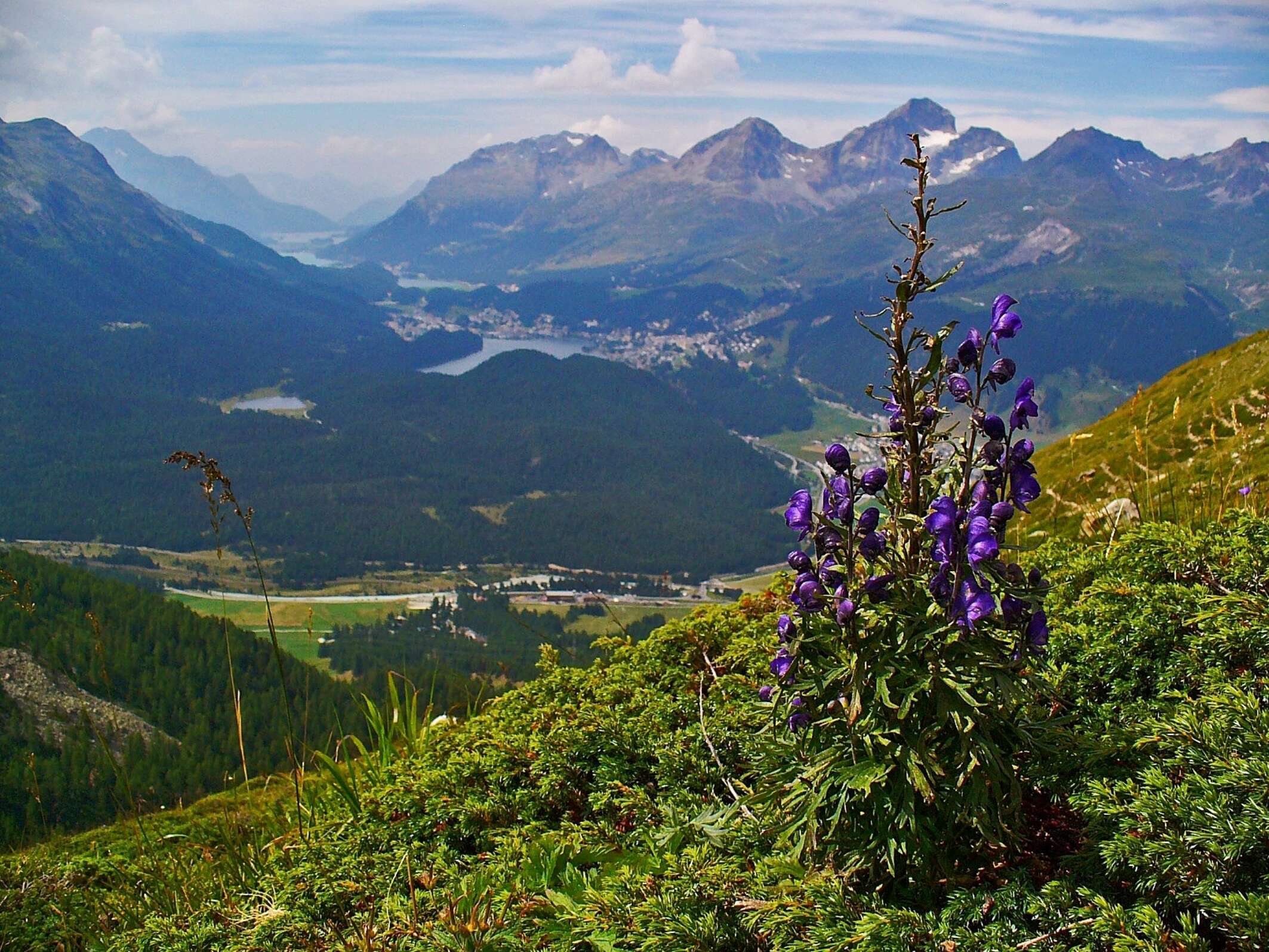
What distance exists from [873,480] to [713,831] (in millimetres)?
1977

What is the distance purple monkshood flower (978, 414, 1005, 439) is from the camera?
331 centimetres

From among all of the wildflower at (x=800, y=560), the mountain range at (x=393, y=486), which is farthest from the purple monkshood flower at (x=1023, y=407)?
the mountain range at (x=393, y=486)

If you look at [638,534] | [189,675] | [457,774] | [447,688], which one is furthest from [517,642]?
[457,774]

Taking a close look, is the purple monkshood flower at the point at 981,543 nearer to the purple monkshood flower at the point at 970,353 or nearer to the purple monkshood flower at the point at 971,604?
the purple monkshood flower at the point at 971,604

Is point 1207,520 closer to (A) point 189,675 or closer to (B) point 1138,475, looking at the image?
(B) point 1138,475

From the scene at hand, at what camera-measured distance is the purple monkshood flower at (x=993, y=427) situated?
3309 mm

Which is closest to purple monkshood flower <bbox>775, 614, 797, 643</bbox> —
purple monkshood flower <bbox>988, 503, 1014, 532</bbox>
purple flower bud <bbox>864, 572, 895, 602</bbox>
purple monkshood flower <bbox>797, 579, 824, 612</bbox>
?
purple monkshood flower <bbox>797, 579, 824, 612</bbox>

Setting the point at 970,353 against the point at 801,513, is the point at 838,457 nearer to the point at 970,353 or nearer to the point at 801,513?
the point at 801,513

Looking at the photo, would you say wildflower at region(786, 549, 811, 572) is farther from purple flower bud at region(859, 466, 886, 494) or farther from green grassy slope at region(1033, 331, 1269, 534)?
green grassy slope at region(1033, 331, 1269, 534)

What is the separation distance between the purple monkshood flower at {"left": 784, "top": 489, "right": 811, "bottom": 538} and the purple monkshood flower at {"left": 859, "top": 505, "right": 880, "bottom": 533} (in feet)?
0.68

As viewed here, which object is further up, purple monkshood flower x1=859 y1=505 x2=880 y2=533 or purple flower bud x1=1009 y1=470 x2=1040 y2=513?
purple flower bud x1=1009 y1=470 x2=1040 y2=513

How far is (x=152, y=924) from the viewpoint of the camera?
5105mm

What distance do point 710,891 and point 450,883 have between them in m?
1.82

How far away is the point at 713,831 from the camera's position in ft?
14.3
